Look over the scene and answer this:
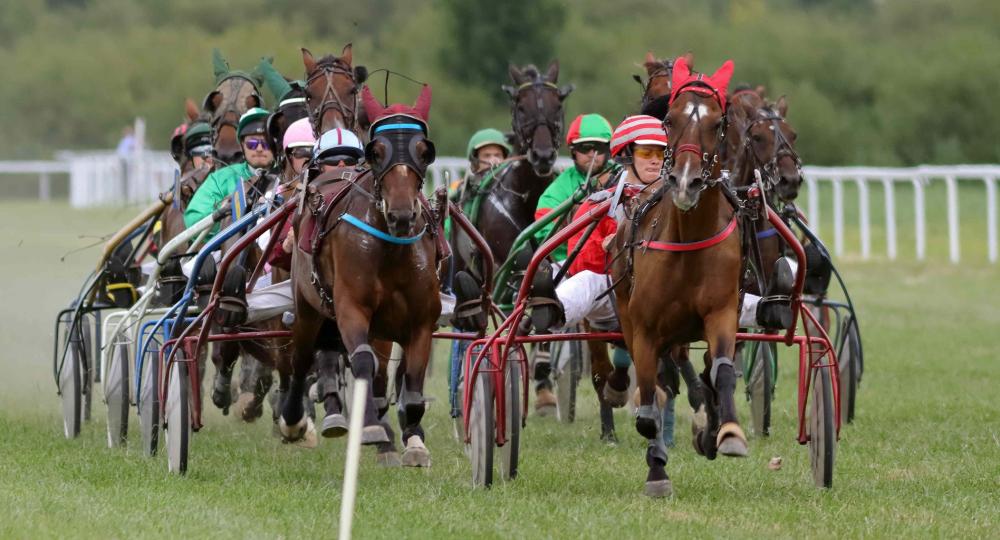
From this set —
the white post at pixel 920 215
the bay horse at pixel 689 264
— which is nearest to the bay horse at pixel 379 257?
the bay horse at pixel 689 264

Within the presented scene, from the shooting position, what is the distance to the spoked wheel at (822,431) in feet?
24.5

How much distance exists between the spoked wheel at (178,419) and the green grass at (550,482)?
107mm

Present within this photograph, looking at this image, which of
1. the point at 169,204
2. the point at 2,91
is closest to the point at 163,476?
the point at 169,204

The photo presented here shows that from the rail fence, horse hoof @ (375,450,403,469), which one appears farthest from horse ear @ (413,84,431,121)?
the rail fence

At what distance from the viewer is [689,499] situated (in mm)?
7410

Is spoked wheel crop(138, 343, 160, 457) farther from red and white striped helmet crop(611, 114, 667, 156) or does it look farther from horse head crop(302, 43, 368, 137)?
red and white striped helmet crop(611, 114, 667, 156)

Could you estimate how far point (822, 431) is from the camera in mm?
7449

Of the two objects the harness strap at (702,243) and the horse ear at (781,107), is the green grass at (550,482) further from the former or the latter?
the horse ear at (781,107)

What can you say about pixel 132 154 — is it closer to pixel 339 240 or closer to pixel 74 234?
pixel 74 234

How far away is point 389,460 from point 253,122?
7.74 feet

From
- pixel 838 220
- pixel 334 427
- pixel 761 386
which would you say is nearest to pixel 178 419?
pixel 334 427

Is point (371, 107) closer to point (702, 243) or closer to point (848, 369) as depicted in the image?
point (702, 243)

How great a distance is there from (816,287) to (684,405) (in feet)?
6.00

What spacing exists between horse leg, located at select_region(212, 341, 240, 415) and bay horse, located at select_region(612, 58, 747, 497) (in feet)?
9.00
